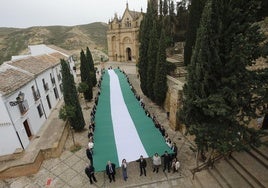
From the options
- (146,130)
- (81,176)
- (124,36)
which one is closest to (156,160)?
(146,130)

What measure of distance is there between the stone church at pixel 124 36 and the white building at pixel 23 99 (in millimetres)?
28672

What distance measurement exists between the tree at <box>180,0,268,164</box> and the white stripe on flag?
159 inches

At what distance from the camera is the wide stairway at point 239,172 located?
7.64m

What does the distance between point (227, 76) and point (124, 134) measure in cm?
765

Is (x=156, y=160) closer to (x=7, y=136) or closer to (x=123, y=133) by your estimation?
(x=123, y=133)

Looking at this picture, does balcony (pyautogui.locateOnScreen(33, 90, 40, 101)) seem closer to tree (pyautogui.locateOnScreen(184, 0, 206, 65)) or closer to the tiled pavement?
the tiled pavement

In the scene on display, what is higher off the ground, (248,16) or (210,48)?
(248,16)

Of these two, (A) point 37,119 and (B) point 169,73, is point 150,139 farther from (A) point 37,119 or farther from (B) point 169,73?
(A) point 37,119

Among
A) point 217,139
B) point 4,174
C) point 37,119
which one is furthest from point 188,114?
point 37,119

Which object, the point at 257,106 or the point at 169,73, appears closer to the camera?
the point at 257,106

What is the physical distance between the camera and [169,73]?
17.4 m

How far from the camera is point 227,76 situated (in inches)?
283

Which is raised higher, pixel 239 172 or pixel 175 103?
pixel 175 103

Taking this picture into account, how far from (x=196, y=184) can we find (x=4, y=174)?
1062cm
